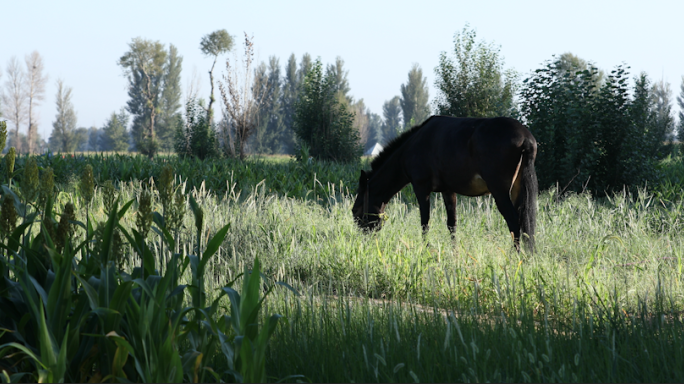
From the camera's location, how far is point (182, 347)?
268 centimetres

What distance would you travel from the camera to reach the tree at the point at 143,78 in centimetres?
5588

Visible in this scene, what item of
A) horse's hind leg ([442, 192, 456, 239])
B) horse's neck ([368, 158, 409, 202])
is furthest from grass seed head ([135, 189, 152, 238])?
horse's neck ([368, 158, 409, 202])

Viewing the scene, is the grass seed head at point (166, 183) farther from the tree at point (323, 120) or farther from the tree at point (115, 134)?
the tree at point (115, 134)

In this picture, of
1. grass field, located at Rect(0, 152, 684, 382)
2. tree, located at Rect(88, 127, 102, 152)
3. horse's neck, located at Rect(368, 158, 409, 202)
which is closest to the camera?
grass field, located at Rect(0, 152, 684, 382)

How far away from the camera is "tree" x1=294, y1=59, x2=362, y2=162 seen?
20.3 meters

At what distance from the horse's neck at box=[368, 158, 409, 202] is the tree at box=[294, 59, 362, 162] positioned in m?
13.1

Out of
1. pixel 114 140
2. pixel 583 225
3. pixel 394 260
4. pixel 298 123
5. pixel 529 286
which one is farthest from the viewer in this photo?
pixel 114 140

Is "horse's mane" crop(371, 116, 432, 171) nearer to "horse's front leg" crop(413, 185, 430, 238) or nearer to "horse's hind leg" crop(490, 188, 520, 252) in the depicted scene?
"horse's front leg" crop(413, 185, 430, 238)

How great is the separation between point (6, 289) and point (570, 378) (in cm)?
259

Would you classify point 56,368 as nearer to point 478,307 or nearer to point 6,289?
point 6,289

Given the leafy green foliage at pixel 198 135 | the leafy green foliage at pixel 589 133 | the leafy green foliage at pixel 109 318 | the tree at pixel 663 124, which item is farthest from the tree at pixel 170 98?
the leafy green foliage at pixel 109 318

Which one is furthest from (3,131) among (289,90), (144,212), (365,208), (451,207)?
(289,90)

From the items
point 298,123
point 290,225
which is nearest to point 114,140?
point 298,123

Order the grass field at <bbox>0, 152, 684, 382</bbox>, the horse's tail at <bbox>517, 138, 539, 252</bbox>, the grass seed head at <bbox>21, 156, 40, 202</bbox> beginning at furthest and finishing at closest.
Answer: the horse's tail at <bbox>517, 138, 539, 252</bbox>, the grass field at <bbox>0, 152, 684, 382</bbox>, the grass seed head at <bbox>21, 156, 40, 202</bbox>
